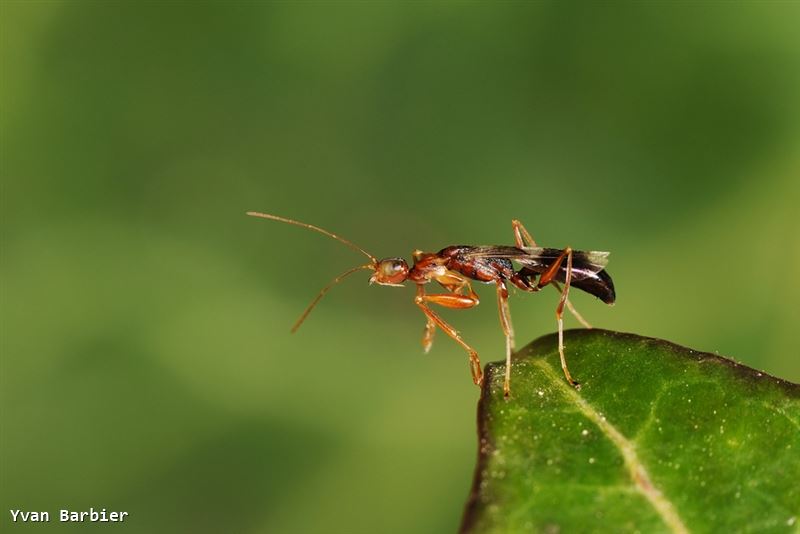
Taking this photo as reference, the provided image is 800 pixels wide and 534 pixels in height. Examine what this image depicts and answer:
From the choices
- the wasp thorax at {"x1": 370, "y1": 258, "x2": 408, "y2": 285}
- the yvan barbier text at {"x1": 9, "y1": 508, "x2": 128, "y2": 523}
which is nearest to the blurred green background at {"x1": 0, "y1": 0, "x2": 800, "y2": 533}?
the yvan barbier text at {"x1": 9, "y1": 508, "x2": 128, "y2": 523}

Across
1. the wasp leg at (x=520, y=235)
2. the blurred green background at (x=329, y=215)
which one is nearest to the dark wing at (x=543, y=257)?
the wasp leg at (x=520, y=235)

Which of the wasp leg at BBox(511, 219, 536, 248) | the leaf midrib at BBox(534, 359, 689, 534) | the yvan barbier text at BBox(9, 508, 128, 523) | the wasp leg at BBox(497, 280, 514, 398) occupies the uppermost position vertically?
the wasp leg at BBox(511, 219, 536, 248)

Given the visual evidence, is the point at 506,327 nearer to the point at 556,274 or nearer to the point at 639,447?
the point at 556,274

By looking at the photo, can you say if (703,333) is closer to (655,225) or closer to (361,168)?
(655,225)

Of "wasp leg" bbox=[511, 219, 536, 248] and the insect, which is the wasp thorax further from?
"wasp leg" bbox=[511, 219, 536, 248]

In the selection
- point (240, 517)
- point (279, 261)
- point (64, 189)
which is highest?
point (64, 189)

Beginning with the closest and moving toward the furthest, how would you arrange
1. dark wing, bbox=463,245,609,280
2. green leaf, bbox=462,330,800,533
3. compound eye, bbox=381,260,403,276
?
green leaf, bbox=462,330,800,533
dark wing, bbox=463,245,609,280
compound eye, bbox=381,260,403,276

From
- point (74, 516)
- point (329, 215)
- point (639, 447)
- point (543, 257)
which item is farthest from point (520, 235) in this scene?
point (74, 516)

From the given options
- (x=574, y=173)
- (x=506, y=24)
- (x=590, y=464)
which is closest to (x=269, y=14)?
(x=506, y=24)
